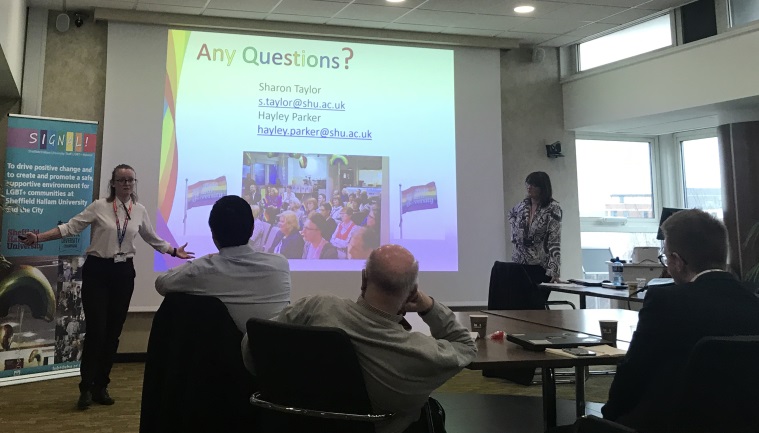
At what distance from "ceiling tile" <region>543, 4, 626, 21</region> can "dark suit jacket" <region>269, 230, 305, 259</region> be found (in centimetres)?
323

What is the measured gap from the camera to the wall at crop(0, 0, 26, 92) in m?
4.23

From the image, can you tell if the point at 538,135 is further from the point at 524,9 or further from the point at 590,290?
the point at 590,290

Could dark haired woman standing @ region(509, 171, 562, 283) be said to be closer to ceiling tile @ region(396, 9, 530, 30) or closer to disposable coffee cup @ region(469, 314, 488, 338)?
ceiling tile @ region(396, 9, 530, 30)

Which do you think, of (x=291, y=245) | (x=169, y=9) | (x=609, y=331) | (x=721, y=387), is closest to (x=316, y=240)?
(x=291, y=245)

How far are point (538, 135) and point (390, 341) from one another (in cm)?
569

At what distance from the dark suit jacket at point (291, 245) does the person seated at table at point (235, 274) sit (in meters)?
3.51

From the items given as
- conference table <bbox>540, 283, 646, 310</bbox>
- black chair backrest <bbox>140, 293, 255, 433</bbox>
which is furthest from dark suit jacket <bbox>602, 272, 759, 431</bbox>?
conference table <bbox>540, 283, 646, 310</bbox>

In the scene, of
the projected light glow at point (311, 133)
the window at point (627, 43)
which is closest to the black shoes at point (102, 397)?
the projected light glow at point (311, 133)

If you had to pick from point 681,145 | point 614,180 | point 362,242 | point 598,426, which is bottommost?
point 598,426

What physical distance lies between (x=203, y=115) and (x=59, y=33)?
1.48 m

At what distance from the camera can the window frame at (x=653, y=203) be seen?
23.1ft

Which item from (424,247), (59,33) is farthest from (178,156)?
(424,247)

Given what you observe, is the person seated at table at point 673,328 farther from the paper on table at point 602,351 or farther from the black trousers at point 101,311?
the black trousers at point 101,311

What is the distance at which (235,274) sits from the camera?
79.7 inches
